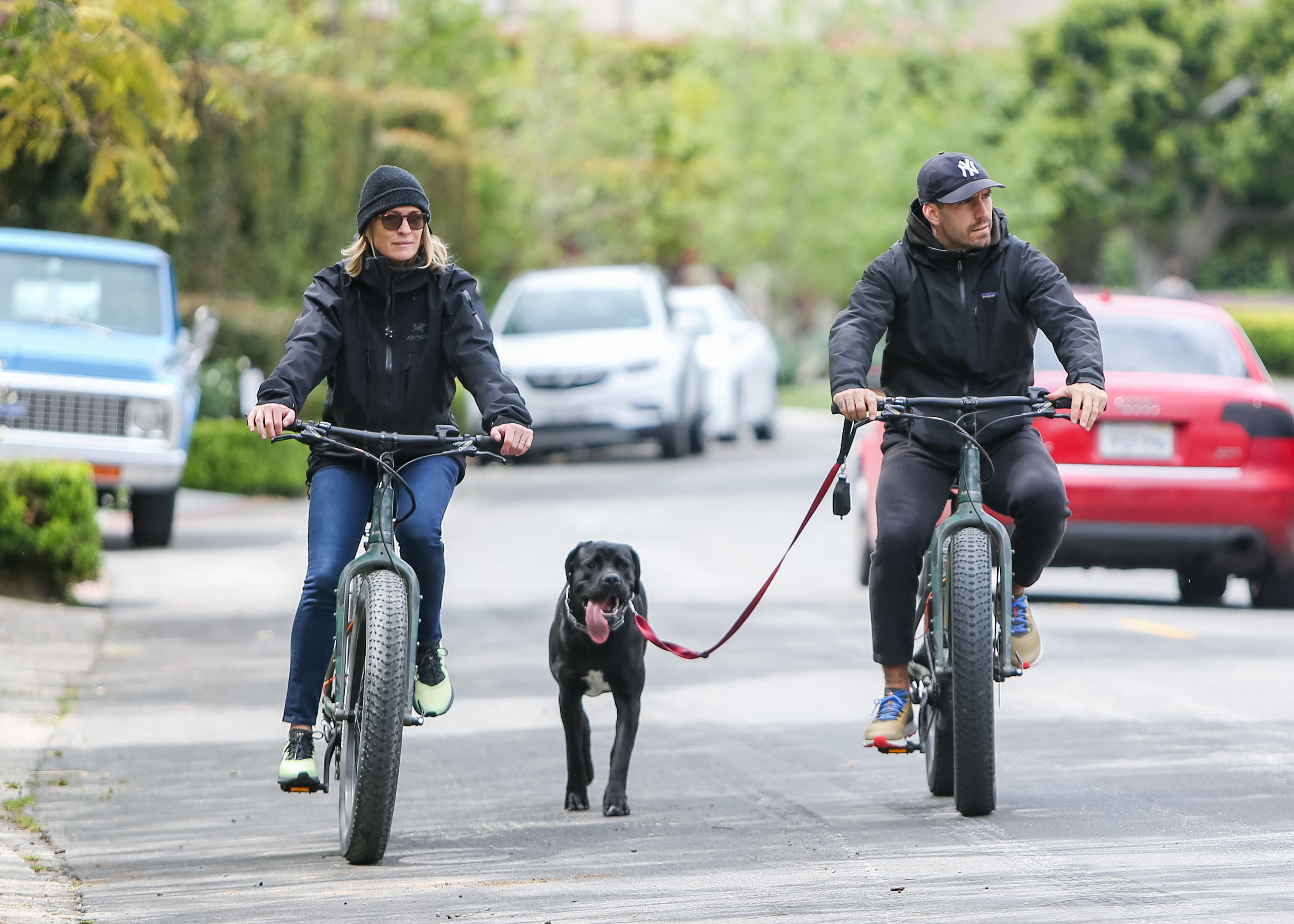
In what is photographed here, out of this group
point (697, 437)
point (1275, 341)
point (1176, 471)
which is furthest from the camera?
point (1275, 341)

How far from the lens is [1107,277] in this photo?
245 feet

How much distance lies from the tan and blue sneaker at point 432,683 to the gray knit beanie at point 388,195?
1291 millimetres

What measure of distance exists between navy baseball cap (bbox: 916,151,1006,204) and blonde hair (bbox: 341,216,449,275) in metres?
1.45

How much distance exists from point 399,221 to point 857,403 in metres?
1.45

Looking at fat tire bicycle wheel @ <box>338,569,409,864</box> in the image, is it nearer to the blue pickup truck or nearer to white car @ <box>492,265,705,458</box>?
the blue pickup truck

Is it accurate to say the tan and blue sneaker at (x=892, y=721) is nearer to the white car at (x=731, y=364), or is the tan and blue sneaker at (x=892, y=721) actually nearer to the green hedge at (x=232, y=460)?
the green hedge at (x=232, y=460)

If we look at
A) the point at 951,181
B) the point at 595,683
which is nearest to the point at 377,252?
the point at 595,683

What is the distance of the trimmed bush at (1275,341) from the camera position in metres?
51.0

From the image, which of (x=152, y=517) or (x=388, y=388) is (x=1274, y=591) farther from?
(x=152, y=517)

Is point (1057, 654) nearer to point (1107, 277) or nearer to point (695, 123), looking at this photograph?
point (695, 123)

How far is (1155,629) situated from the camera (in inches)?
478

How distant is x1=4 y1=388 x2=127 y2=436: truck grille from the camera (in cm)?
1606

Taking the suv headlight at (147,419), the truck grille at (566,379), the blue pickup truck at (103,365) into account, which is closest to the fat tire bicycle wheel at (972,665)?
the blue pickup truck at (103,365)

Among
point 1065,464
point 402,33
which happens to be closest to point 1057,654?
point 1065,464
